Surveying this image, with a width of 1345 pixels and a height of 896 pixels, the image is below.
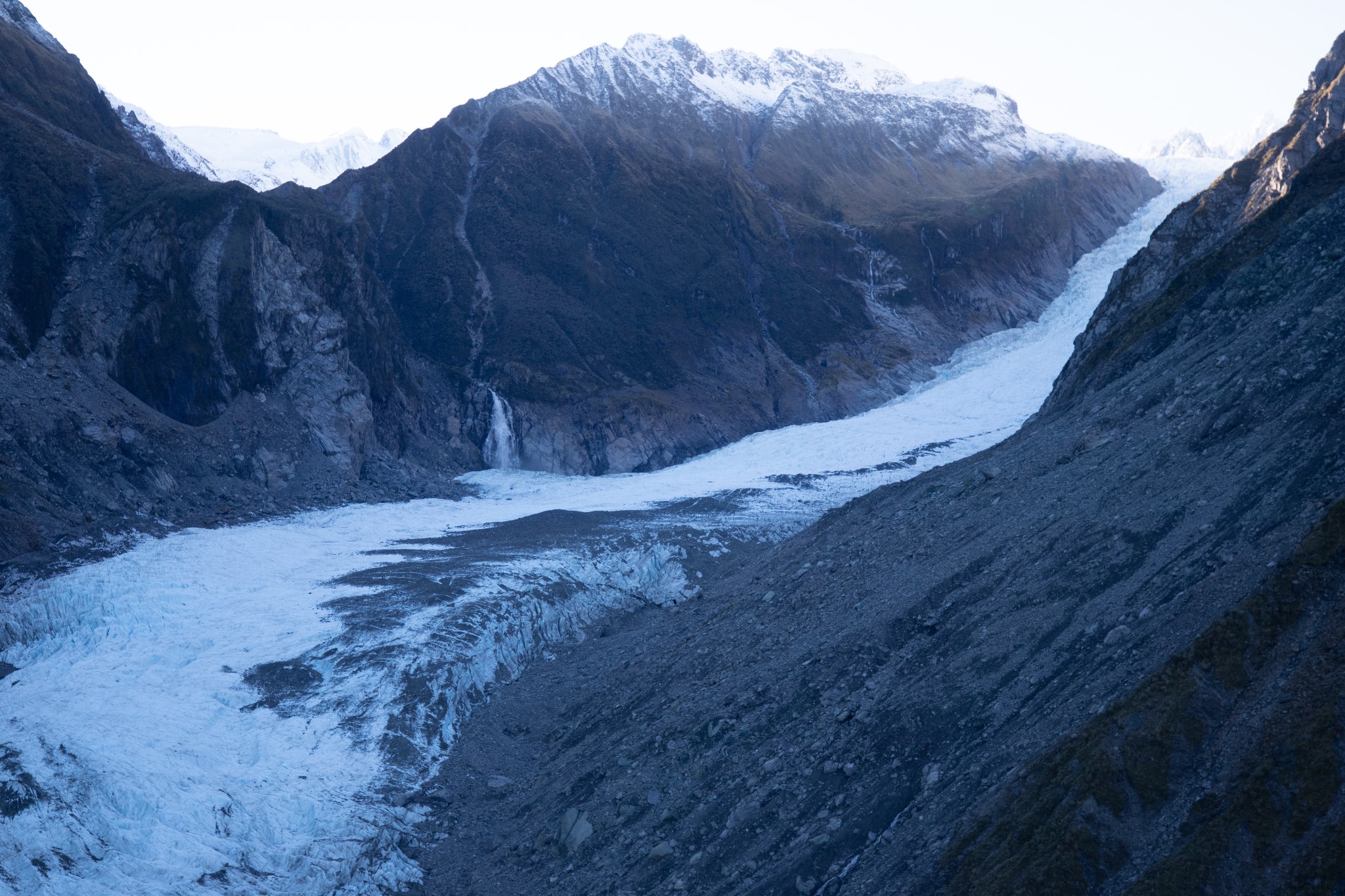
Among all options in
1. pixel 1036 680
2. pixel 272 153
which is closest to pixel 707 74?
pixel 272 153

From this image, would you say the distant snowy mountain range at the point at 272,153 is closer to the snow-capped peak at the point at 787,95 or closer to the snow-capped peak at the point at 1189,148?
the snow-capped peak at the point at 787,95

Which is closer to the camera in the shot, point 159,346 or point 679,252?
point 159,346

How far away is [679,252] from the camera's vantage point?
62.2 metres

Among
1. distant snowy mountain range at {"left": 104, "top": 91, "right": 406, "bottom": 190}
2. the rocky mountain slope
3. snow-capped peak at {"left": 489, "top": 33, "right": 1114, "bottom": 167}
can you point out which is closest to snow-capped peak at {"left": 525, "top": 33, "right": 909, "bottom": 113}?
snow-capped peak at {"left": 489, "top": 33, "right": 1114, "bottom": 167}

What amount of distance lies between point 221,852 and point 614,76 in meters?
68.9

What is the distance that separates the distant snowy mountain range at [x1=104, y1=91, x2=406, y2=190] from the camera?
284 ft

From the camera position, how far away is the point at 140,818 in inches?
631

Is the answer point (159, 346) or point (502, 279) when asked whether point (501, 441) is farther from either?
point (159, 346)

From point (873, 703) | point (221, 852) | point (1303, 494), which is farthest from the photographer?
point (221, 852)

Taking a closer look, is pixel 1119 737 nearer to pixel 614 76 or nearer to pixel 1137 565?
pixel 1137 565

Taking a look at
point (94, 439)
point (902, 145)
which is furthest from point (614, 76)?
point (94, 439)

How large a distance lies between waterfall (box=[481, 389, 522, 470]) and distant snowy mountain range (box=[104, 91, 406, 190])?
133ft

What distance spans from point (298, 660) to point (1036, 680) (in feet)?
54.0

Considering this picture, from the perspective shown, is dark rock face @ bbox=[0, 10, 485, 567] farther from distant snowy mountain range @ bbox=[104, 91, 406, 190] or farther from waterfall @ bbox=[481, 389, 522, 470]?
distant snowy mountain range @ bbox=[104, 91, 406, 190]
